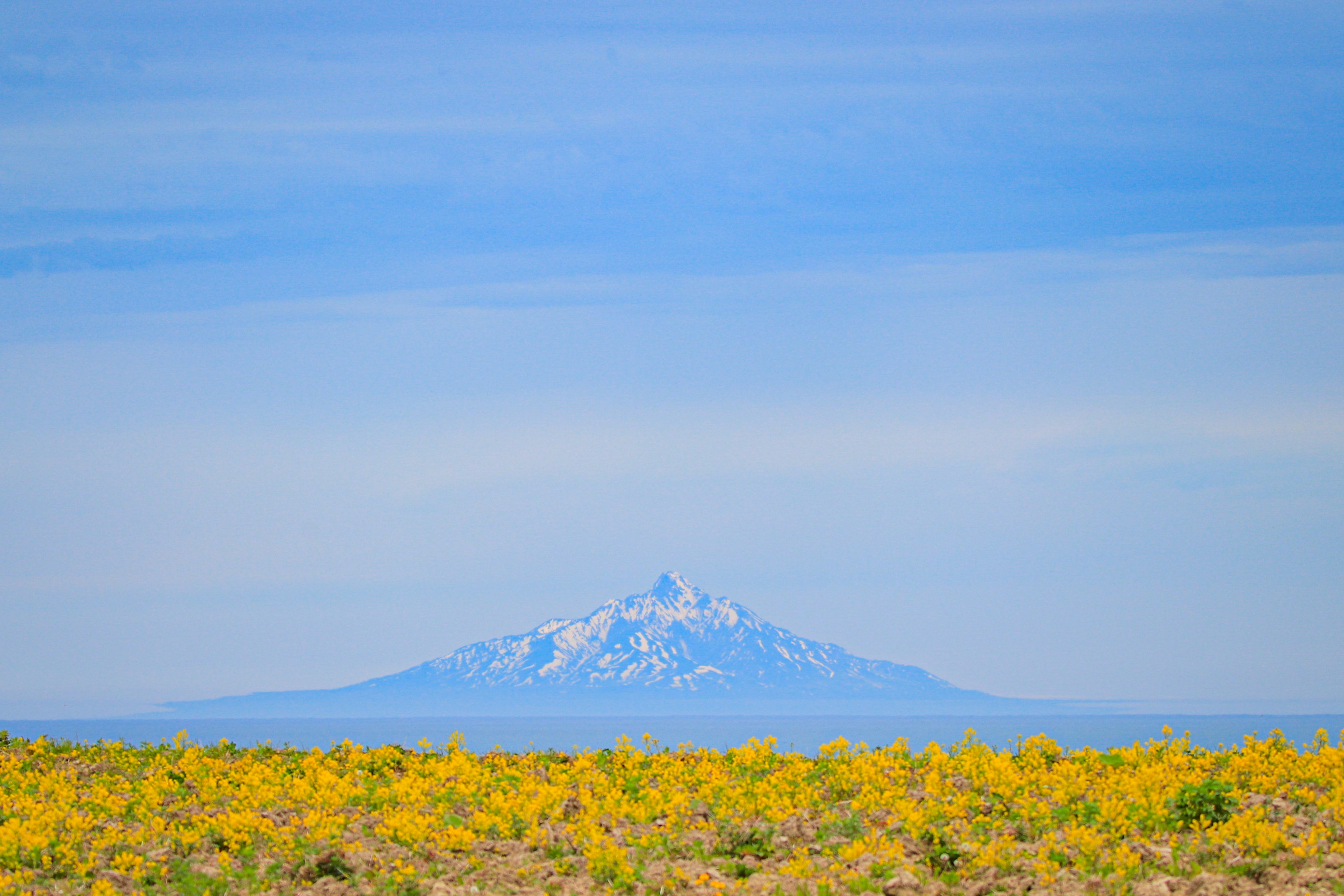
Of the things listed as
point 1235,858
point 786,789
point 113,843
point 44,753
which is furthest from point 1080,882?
point 44,753

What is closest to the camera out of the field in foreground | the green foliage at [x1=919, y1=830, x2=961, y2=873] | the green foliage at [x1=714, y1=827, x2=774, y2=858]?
the field in foreground

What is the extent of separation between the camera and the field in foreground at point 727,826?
42.7ft

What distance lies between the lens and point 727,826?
49.2 ft

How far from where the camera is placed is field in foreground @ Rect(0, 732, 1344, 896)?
512 inches

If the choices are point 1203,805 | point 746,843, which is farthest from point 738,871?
point 1203,805

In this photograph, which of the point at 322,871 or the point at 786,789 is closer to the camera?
the point at 322,871

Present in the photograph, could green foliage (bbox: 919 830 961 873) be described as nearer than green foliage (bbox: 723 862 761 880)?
Yes

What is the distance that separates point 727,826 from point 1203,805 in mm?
5752

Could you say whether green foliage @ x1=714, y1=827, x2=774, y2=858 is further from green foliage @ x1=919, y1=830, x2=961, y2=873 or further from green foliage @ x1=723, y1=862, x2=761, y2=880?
green foliage @ x1=919, y1=830, x2=961, y2=873

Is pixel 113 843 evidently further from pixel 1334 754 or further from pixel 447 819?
pixel 1334 754

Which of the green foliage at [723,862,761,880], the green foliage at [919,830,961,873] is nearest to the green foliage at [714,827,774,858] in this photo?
the green foliage at [723,862,761,880]

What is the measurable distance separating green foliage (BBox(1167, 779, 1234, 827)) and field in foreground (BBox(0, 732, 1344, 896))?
0.03m

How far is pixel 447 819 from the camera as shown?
50.7 feet

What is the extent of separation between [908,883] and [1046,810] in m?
2.78
